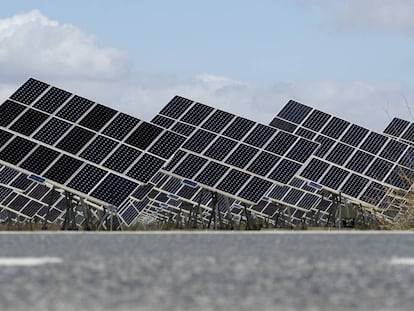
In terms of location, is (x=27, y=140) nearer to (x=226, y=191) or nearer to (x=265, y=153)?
(x=226, y=191)

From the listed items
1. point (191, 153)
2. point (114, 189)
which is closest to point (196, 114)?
point (191, 153)

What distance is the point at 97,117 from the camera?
23.2m

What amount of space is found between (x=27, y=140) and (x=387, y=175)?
1146cm

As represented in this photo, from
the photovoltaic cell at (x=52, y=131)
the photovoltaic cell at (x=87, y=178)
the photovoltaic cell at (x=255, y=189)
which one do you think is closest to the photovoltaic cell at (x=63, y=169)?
the photovoltaic cell at (x=87, y=178)

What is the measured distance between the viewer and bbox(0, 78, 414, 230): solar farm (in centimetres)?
2144

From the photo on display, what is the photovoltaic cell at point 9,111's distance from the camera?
22.4 m

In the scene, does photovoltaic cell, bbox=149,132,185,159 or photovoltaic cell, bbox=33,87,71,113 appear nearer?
photovoltaic cell, bbox=149,132,185,159

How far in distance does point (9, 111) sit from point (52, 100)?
1.22 m

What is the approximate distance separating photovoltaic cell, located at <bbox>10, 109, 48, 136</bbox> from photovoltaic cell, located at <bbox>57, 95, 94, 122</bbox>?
0.46 m

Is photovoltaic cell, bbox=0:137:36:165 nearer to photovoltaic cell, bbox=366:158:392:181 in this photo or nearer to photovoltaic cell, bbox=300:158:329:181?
photovoltaic cell, bbox=300:158:329:181

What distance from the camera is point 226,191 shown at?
82.4ft

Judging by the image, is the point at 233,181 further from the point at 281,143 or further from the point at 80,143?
the point at 80,143

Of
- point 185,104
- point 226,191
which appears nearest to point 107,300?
point 226,191

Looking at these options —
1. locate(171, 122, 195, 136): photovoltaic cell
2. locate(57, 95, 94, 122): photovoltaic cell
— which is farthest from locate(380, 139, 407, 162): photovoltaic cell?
locate(57, 95, 94, 122): photovoltaic cell
